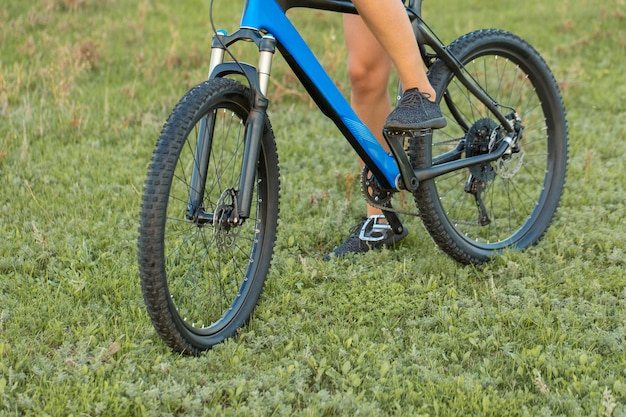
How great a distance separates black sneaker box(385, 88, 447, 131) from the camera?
3.59 meters

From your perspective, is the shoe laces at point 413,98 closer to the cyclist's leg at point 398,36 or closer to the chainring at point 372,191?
the cyclist's leg at point 398,36

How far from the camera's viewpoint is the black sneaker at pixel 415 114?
3594mm

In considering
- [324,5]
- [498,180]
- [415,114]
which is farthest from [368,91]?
[498,180]

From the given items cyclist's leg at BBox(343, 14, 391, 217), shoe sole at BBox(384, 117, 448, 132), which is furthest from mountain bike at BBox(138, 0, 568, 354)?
cyclist's leg at BBox(343, 14, 391, 217)

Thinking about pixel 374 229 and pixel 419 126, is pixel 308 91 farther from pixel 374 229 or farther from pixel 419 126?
pixel 374 229

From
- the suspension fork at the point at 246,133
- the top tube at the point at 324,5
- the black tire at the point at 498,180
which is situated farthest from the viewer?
the black tire at the point at 498,180

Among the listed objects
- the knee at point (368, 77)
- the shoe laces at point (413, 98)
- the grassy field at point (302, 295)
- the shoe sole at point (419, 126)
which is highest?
the knee at point (368, 77)

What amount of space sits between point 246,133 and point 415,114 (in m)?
0.80

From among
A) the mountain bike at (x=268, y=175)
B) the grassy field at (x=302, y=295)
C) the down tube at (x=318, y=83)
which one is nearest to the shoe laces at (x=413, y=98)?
the mountain bike at (x=268, y=175)

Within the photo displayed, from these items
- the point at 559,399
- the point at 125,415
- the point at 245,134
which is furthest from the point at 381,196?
the point at 125,415

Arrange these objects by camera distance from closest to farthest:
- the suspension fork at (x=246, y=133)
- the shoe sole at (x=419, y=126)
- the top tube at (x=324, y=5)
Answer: the suspension fork at (x=246, y=133), the top tube at (x=324, y=5), the shoe sole at (x=419, y=126)

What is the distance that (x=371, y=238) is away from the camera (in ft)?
14.1

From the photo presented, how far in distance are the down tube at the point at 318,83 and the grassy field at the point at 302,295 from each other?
21.2 inches

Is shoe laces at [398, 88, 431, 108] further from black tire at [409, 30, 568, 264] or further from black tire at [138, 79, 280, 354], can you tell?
black tire at [138, 79, 280, 354]
